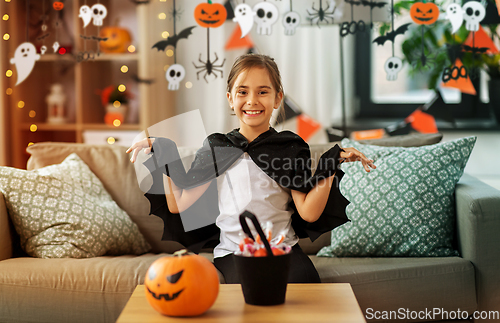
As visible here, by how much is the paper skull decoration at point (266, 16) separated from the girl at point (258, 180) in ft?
3.15

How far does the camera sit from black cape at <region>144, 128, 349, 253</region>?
136 cm

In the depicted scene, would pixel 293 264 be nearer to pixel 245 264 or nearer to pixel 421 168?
pixel 245 264

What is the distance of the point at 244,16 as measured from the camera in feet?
7.48

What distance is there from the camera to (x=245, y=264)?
90 cm

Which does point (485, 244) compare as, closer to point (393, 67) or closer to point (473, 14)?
point (393, 67)

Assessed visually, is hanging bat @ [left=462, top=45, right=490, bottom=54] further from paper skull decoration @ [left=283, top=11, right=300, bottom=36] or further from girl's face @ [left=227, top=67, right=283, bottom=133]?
girl's face @ [left=227, top=67, right=283, bottom=133]

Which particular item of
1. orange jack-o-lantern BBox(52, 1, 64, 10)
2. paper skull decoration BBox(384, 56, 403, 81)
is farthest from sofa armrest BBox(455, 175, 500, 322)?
orange jack-o-lantern BBox(52, 1, 64, 10)

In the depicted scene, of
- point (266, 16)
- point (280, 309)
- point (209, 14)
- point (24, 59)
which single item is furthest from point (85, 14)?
point (280, 309)

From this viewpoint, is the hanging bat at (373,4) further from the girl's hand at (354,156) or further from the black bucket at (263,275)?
the black bucket at (263,275)

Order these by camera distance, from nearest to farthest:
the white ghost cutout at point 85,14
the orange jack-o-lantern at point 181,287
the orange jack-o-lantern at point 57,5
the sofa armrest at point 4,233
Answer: the orange jack-o-lantern at point 181,287, the sofa armrest at point 4,233, the white ghost cutout at point 85,14, the orange jack-o-lantern at point 57,5

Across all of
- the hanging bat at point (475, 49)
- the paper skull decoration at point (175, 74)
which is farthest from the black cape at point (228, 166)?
the hanging bat at point (475, 49)

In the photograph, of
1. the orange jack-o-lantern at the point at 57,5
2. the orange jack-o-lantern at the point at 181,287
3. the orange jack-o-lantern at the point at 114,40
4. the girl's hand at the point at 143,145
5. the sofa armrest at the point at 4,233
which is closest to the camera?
the orange jack-o-lantern at the point at 181,287

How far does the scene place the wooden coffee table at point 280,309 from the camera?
869mm

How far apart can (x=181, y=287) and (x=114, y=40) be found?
2.15 m
